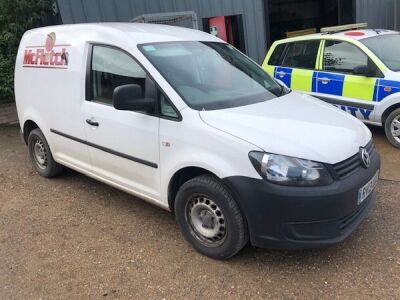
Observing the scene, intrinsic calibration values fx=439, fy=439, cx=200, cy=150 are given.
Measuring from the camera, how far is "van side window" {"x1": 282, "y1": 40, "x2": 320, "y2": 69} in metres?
6.56

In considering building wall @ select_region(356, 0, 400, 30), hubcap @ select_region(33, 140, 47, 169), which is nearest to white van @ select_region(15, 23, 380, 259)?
hubcap @ select_region(33, 140, 47, 169)

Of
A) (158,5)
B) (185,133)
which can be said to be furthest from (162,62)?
(158,5)

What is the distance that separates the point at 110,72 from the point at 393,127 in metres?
3.77

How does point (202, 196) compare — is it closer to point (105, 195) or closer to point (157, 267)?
point (157, 267)

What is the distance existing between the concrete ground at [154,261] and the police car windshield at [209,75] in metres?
1.22

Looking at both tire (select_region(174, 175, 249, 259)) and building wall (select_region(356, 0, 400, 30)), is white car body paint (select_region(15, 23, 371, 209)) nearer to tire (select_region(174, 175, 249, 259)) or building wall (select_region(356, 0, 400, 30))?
tire (select_region(174, 175, 249, 259))

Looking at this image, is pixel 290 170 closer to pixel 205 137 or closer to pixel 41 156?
pixel 205 137

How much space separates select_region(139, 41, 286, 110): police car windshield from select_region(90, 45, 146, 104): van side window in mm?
182

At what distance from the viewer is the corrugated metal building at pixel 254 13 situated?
825 cm

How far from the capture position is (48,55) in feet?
15.2

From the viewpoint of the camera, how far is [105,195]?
4.76 m

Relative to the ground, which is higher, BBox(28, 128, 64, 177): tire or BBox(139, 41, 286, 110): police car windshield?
BBox(139, 41, 286, 110): police car windshield

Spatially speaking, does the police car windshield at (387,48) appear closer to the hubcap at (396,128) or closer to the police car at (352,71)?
the police car at (352,71)

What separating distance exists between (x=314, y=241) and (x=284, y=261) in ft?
1.42
